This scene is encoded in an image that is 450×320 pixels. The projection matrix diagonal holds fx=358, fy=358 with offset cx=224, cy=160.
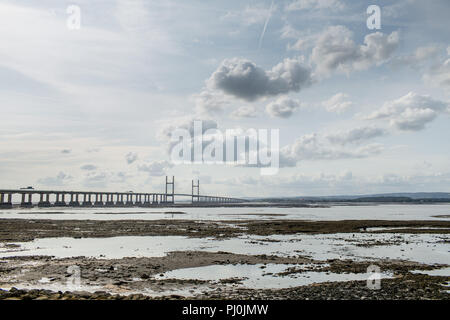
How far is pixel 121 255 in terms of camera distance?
29.5m

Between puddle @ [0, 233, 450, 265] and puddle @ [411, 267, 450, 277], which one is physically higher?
puddle @ [411, 267, 450, 277]

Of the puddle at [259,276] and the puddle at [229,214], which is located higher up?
the puddle at [259,276]

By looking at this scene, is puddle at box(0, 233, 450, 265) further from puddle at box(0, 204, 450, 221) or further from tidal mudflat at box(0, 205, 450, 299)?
puddle at box(0, 204, 450, 221)

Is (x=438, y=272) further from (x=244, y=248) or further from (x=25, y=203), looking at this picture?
(x=25, y=203)

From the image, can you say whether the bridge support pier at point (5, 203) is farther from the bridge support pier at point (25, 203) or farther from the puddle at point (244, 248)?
the puddle at point (244, 248)

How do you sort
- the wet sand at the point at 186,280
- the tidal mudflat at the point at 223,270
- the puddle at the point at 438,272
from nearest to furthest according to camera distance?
1. the wet sand at the point at 186,280
2. the tidal mudflat at the point at 223,270
3. the puddle at the point at 438,272

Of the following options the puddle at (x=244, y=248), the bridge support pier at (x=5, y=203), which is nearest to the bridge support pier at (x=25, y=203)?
the bridge support pier at (x=5, y=203)

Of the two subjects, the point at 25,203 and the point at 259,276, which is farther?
the point at 25,203

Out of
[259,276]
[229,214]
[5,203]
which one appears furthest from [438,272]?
[5,203]

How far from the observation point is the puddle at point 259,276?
752 inches

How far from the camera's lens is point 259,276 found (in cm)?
2109

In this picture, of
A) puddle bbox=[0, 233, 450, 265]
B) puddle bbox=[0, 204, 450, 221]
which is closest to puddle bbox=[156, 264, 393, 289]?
puddle bbox=[0, 233, 450, 265]

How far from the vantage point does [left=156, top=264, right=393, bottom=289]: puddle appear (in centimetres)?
1911
